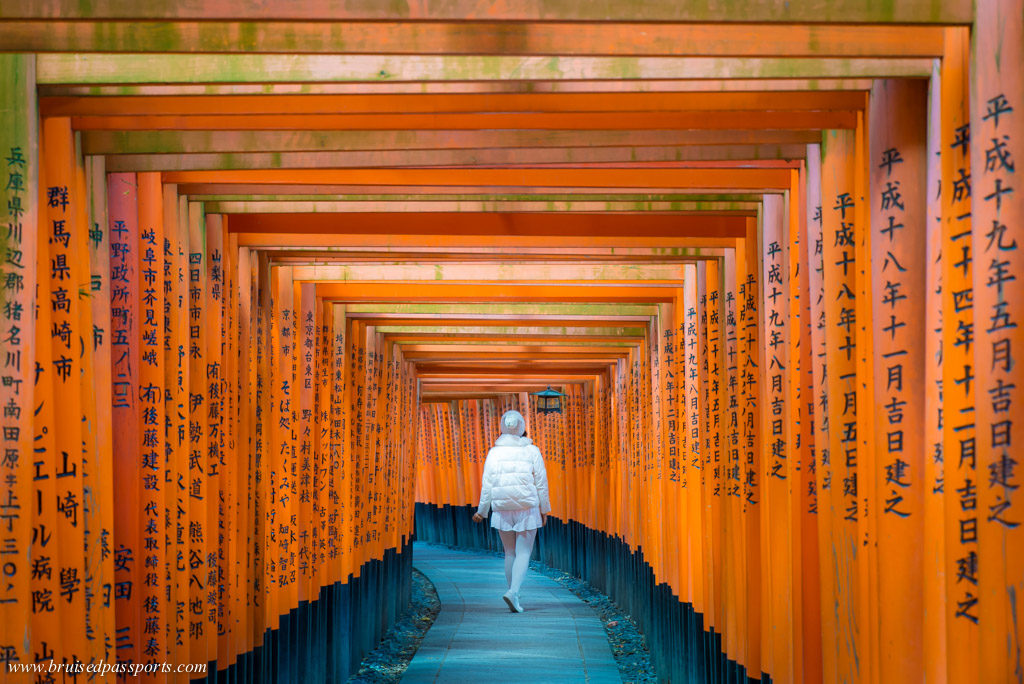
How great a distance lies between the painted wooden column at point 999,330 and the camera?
2.77m

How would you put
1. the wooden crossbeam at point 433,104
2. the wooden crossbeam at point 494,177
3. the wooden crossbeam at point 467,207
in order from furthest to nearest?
the wooden crossbeam at point 467,207
the wooden crossbeam at point 494,177
the wooden crossbeam at point 433,104

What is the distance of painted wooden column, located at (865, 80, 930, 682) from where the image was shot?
3.56 meters

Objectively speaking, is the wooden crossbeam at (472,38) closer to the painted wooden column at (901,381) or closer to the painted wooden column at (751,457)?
the painted wooden column at (901,381)

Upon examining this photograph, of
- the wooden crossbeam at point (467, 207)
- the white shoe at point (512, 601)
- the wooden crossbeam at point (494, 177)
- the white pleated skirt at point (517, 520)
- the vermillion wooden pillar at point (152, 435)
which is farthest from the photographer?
the white pleated skirt at point (517, 520)

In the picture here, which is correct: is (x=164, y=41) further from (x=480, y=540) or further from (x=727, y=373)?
(x=480, y=540)

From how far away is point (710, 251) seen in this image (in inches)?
272

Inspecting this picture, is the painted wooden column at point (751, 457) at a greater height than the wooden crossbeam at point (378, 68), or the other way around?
the wooden crossbeam at point (378, 68)

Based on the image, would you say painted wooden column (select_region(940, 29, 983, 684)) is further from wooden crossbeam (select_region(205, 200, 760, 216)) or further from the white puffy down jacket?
the white puffy down jacket

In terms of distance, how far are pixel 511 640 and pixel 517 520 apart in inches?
88.3

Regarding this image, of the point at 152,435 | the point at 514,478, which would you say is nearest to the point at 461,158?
the point at 152,435

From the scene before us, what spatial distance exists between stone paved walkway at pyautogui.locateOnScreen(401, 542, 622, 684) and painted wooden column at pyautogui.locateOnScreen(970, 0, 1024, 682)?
648cm

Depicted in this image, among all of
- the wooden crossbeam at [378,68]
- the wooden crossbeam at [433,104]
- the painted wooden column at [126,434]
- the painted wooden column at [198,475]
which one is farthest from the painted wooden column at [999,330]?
the painted wooden column at [198,475]

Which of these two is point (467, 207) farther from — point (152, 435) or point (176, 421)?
point (152, 435)

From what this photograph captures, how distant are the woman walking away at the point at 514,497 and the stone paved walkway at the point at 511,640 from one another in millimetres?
520
